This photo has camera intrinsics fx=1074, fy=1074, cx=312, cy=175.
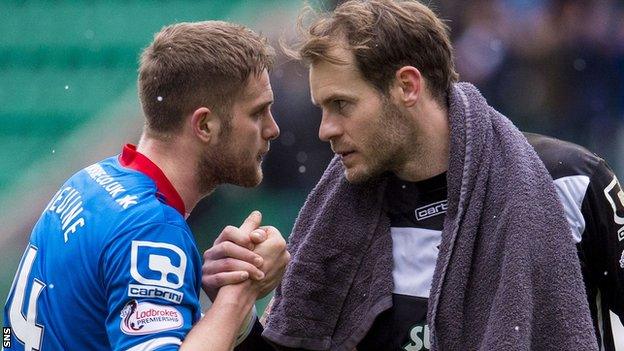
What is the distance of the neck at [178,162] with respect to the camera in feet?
9.36

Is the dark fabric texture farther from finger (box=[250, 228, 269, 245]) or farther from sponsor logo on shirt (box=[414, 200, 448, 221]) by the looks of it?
finger (box=[250, 228, 269, 245])

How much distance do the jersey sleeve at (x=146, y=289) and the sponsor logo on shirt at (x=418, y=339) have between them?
716mm

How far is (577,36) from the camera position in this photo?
592cm

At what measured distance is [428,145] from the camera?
122 inches

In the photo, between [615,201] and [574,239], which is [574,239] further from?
[615,201]

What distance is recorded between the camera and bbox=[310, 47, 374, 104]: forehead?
10.2ft

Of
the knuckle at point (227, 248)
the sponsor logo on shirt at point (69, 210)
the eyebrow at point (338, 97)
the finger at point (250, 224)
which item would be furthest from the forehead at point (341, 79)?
the sponsor logo on shirt at point (69, 210)

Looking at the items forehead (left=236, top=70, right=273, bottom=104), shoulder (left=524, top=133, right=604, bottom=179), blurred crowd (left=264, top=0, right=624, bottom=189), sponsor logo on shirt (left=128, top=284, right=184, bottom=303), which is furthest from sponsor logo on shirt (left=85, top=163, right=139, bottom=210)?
blurred crowd (left=264, top=0, right=624, bottom=189)

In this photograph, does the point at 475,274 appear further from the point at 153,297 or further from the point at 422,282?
the point at 153,297

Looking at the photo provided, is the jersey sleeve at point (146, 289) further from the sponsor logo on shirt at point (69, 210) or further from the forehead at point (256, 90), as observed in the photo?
the forehead at point (256, 90)

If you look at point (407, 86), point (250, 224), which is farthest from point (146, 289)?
point (407, 86)

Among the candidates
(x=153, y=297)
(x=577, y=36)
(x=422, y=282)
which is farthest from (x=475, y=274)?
(x=577, y=36)

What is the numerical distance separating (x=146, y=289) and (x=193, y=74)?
2.23 feet

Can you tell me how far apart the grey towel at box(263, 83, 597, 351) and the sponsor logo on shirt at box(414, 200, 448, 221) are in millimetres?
109
